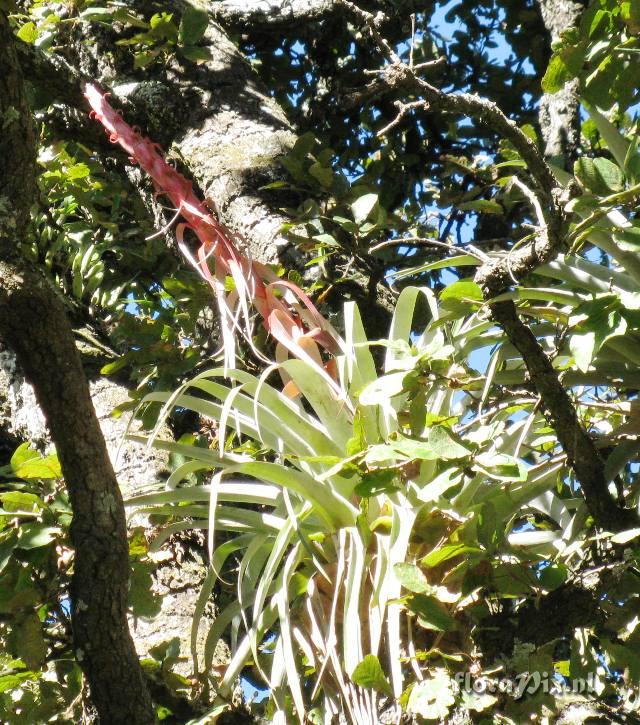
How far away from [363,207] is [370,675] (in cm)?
88

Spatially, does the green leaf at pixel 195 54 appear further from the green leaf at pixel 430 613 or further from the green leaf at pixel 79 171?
the green leaf at pixel 430 613

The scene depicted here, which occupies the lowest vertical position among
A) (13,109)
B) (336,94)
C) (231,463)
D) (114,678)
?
(114,678)

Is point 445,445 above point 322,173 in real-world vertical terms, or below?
below

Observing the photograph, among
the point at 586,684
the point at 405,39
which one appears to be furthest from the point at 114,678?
the point at 405,39

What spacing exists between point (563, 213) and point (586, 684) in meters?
0.66

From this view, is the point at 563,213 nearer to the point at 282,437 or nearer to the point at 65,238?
the point at 282,437

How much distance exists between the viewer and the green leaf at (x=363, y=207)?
1719 mm

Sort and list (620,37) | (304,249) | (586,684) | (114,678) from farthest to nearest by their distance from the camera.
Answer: (304,249) < (620,37) < (586,684) < (114,678)

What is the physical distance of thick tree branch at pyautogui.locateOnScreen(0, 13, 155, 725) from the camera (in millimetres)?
1198

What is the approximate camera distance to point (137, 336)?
182 centimetres

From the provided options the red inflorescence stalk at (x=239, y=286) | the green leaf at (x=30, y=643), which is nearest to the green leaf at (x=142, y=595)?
the green leaf at (x=30, y=643)

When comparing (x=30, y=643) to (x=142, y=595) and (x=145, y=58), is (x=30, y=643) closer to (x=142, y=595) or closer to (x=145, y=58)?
(x=142, y=595)

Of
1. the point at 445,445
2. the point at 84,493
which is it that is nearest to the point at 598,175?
the point at 445,445

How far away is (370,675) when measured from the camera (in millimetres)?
1114
